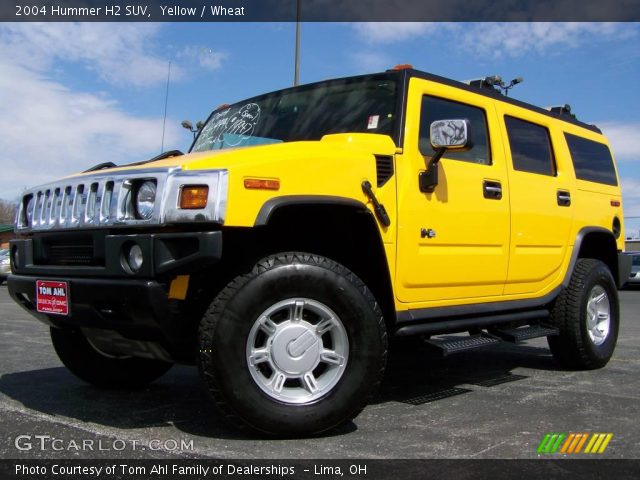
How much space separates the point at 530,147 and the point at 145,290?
3361 millimetres

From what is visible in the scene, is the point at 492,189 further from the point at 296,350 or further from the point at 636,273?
the point at 636,273

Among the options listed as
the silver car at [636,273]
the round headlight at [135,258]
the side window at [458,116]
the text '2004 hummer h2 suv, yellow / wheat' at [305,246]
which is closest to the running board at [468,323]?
the text '2004 hummer h2 suv, yellow / wheat' at [305,246]

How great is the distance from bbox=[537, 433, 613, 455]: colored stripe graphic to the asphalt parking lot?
0.05 meters

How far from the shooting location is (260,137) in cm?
461

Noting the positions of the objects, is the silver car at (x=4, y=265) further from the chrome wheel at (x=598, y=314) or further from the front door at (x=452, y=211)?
the front door at (x=452, y=211)

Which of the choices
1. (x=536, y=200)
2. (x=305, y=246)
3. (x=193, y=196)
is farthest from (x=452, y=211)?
(x=193, y=196)

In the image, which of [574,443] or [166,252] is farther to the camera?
[574,443]

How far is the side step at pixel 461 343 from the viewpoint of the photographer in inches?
157

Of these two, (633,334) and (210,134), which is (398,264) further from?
(633,334)

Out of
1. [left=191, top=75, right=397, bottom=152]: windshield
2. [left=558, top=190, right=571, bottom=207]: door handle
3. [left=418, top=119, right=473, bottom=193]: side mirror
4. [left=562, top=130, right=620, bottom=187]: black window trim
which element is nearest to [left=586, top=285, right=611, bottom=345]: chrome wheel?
[left=558, top=190, right=571, bottom=207]: door handle

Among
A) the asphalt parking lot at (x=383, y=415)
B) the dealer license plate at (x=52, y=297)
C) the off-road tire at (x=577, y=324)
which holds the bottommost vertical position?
the asphalt parking lot at (x=383, y=415)

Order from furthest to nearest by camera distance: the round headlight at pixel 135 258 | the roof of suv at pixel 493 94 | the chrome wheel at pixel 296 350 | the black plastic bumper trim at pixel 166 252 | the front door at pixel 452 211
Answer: the roof of suv at pixel 493 94 < the front door at pixel 452 211 < the chrome wheel at pixel 296 350 < the round headlight at pixel 135 258 < the black plastic bumper trim at pixel 166 252

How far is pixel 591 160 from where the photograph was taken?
6.04m

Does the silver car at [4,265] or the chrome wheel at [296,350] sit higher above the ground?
the chrome wheel at [296,350]
